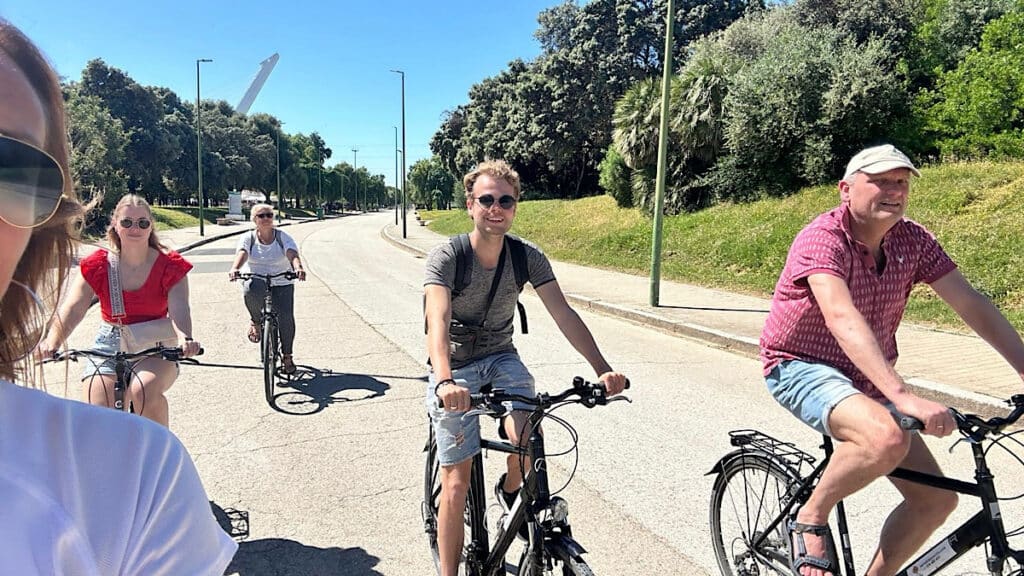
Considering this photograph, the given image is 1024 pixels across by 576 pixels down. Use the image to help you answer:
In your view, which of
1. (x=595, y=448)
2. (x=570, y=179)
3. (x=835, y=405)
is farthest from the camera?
(x=570, y=179)

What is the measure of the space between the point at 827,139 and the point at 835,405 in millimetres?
16838

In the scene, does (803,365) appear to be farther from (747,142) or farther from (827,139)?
(747,142)

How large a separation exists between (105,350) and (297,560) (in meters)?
1.72

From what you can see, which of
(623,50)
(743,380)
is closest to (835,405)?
(743,380)

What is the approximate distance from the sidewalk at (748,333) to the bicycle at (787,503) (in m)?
3.87

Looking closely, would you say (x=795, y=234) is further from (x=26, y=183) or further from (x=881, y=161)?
(x=26, y=183)

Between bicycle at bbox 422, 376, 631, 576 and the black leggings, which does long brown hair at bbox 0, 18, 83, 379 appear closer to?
bicycle at bbox 422, 376, 631, 576

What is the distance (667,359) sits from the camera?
331 inches

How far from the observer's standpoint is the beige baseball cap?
2.47 m

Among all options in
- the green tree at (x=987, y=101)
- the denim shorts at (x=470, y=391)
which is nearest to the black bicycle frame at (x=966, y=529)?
the denim shorts at (x=470, y=391)

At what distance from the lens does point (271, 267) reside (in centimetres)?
746

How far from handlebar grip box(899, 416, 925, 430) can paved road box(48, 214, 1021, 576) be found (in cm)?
162

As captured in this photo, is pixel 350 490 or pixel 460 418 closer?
pixel 460 418

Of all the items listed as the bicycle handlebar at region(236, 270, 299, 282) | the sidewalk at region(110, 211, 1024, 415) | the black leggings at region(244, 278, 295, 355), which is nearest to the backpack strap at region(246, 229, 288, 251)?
the bicycle handlebar at region(236, 270, 299, 282)
